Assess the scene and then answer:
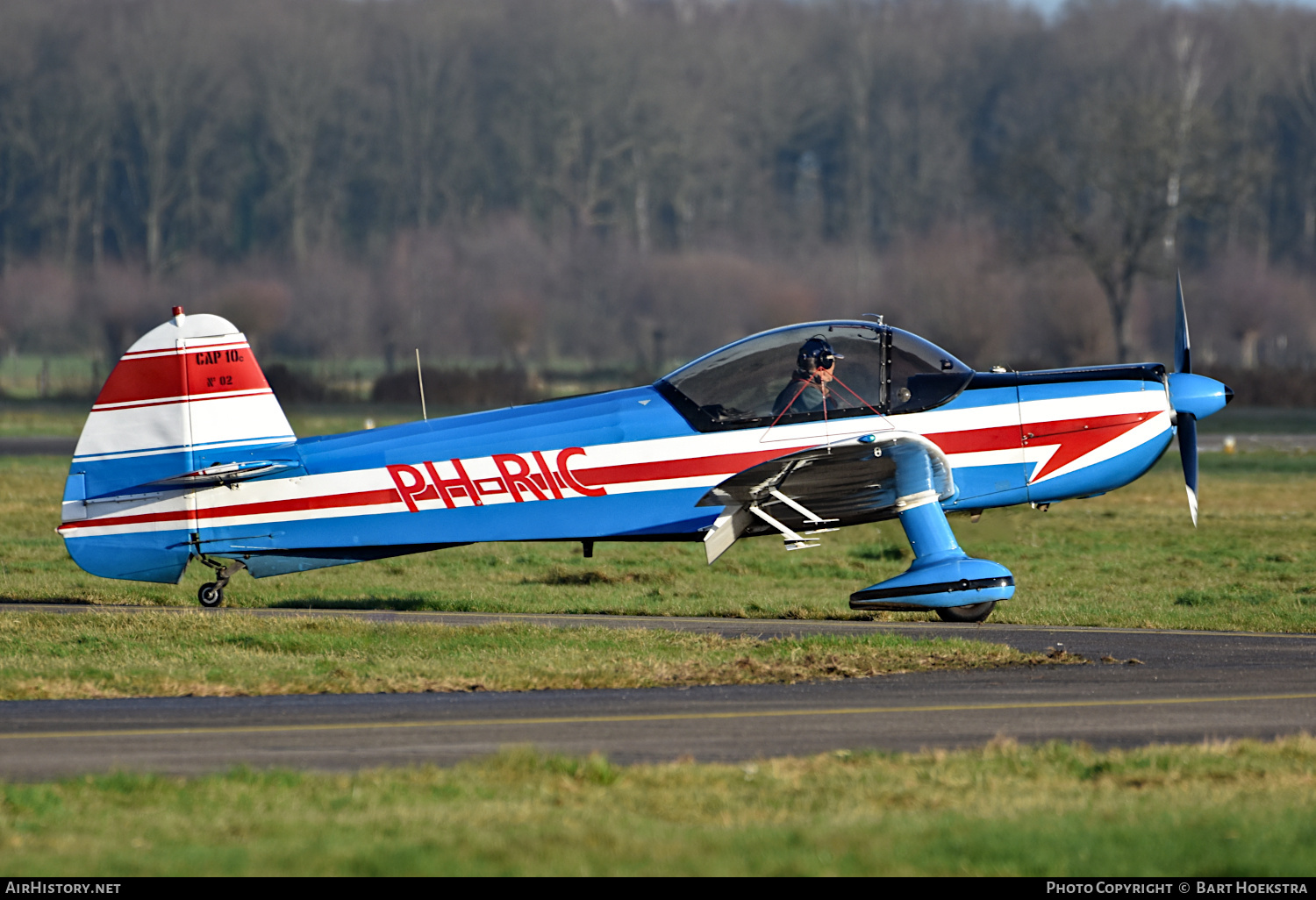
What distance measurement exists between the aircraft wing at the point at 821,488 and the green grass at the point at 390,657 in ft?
4.50

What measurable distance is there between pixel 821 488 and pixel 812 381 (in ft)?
3.02

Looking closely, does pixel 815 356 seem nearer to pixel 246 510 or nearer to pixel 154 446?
pixel 246 510

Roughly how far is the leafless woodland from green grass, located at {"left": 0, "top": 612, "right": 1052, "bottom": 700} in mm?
42208

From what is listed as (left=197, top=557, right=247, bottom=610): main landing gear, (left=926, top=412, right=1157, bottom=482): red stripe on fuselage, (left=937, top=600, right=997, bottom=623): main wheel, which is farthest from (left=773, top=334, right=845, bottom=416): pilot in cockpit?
(left=197, top=557, right=247, bottom=610): main landing gear

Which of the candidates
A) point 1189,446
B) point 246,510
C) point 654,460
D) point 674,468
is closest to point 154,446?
point 246,510

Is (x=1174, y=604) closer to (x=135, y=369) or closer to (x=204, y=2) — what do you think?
(x=135, y=369)

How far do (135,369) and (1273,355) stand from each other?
202 ft

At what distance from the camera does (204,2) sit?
78125 millimetres

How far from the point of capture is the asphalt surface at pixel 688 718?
27.7 ft

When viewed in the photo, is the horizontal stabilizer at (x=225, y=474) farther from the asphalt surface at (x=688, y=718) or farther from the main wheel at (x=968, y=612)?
the main wheel at (x=968, y=612)

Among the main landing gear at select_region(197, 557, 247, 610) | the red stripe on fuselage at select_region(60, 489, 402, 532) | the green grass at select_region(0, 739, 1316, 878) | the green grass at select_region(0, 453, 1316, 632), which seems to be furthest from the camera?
the green grass at select_region(0, 453, 1316, 632)

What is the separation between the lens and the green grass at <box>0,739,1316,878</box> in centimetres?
616

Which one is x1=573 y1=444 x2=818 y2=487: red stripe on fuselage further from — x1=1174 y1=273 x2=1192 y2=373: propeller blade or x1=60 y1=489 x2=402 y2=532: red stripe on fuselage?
x1=1174 y1=273 x2=1192 y2=373: propeller blade

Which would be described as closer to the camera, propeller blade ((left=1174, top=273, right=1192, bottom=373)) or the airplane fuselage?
the airplane fuselage
